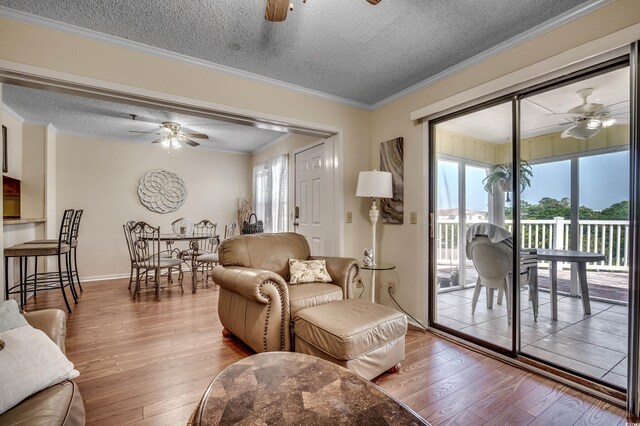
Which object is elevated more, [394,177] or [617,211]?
[394,177]

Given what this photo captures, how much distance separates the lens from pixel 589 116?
1979 millimetres

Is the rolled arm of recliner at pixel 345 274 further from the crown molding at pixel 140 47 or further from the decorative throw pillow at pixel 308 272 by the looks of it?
the crown molding at pixel 140 47

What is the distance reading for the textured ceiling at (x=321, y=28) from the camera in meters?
1.89

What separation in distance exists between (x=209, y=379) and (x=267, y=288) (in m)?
0.72

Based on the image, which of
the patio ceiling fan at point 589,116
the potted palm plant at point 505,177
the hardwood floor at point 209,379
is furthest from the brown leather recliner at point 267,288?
the patio ceiling fan at point 589,116

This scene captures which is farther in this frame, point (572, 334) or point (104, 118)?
point (104, 118)

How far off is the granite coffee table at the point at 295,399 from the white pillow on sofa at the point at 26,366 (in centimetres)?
57

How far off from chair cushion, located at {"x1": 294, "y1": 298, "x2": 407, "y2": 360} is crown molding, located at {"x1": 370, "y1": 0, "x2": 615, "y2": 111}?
2.22m

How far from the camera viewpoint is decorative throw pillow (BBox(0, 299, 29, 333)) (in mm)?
1155

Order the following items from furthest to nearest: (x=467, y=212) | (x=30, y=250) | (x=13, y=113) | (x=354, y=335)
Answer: (x=13, y=113)
(x=30, y=250)
(x=467, y=212)
(x=354, y=335)

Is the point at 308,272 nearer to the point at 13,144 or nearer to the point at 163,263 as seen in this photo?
the point at 163,263

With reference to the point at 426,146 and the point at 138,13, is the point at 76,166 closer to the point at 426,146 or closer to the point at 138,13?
the point at 138,13

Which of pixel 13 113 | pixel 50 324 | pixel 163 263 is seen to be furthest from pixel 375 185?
pixel 13 113

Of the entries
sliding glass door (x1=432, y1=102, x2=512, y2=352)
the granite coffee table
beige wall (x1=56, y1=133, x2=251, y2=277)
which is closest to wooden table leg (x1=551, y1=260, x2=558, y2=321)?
sliding glass door (x1=432, y1=102, x2=512, y2=352)
